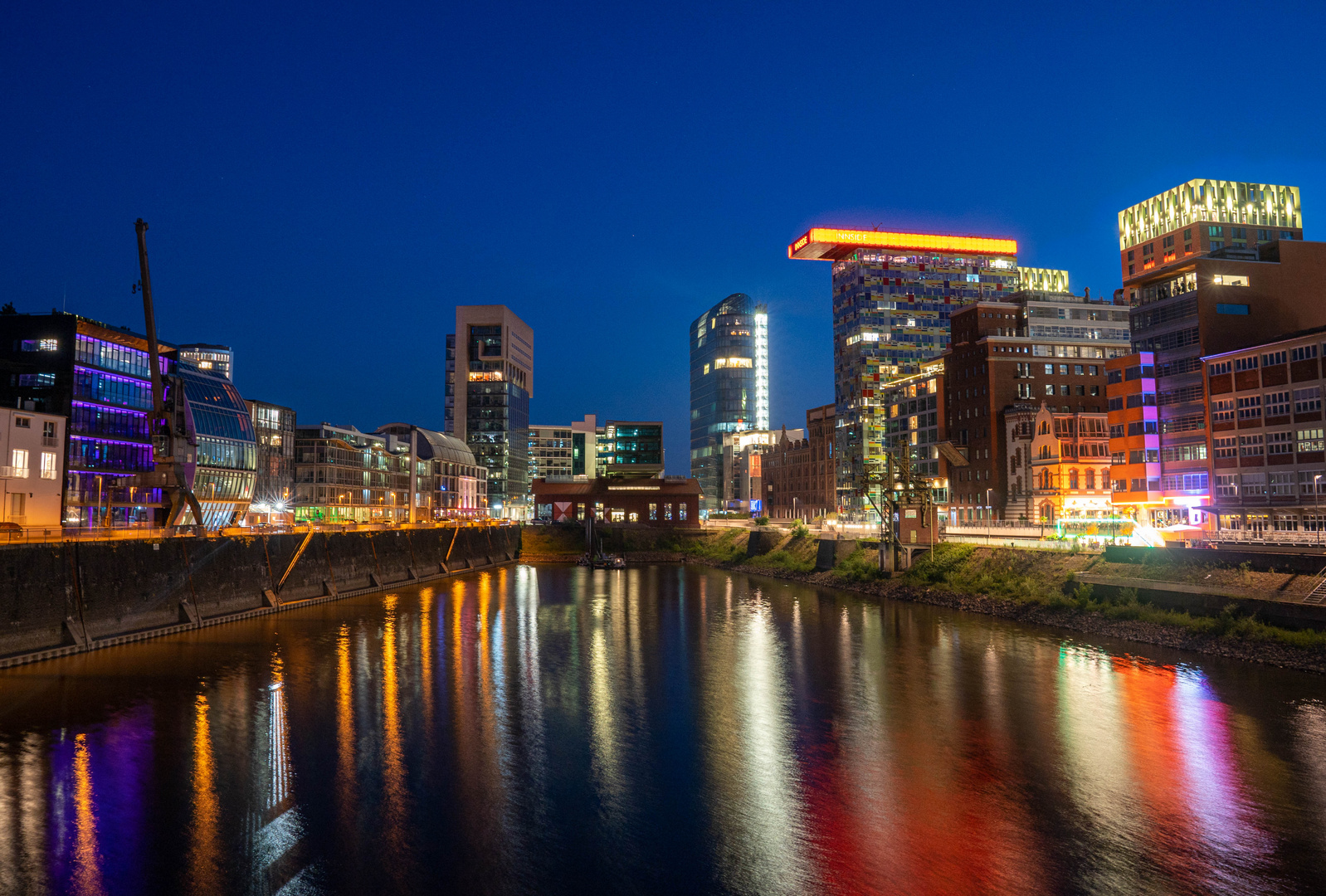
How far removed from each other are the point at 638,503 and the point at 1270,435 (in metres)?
97.1

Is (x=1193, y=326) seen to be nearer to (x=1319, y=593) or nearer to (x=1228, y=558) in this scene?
(x=1228, y=558)

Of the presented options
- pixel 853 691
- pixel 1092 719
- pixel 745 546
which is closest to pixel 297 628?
pixel 853 691

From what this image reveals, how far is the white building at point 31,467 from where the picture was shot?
65188mm

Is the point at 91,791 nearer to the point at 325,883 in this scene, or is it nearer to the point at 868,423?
the point at 325,883

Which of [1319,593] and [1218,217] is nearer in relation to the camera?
[1319,593]

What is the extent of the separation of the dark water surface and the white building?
104 feet

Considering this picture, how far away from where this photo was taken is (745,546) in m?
122

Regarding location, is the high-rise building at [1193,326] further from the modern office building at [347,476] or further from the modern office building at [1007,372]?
the modern office building at [347,476]

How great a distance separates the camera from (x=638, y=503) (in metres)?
152

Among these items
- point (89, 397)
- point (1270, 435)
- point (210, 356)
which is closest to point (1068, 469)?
point (1270, 435)

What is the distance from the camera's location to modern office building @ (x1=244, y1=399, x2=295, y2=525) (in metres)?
138

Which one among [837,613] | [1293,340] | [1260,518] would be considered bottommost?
[837,613]

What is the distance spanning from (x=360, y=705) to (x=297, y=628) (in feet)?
73.8

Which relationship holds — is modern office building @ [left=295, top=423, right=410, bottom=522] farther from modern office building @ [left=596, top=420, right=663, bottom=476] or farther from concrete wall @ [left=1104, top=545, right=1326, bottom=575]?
concrete wall @ [left=1104, top=545, right=1326, bottom=575]
